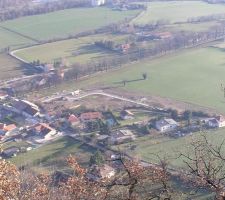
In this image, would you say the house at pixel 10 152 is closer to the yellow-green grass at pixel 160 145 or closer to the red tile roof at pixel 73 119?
the red tile roof at pixel 73 119

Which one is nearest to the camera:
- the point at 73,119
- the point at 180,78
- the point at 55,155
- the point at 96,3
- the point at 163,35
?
the point at 55,155

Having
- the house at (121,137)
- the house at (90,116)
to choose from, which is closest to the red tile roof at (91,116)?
the house at (90,116)

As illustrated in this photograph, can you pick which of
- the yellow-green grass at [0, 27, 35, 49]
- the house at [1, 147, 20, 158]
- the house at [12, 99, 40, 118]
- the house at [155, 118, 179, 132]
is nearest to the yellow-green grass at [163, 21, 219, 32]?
the yellow-green grass at [0, 27, 35, 49]

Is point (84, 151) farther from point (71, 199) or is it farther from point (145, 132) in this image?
point (71, 199)

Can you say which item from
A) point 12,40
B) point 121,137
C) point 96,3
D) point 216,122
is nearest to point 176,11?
point 96,3

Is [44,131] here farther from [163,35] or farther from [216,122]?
[163,35]

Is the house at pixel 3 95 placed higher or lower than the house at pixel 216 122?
lower
